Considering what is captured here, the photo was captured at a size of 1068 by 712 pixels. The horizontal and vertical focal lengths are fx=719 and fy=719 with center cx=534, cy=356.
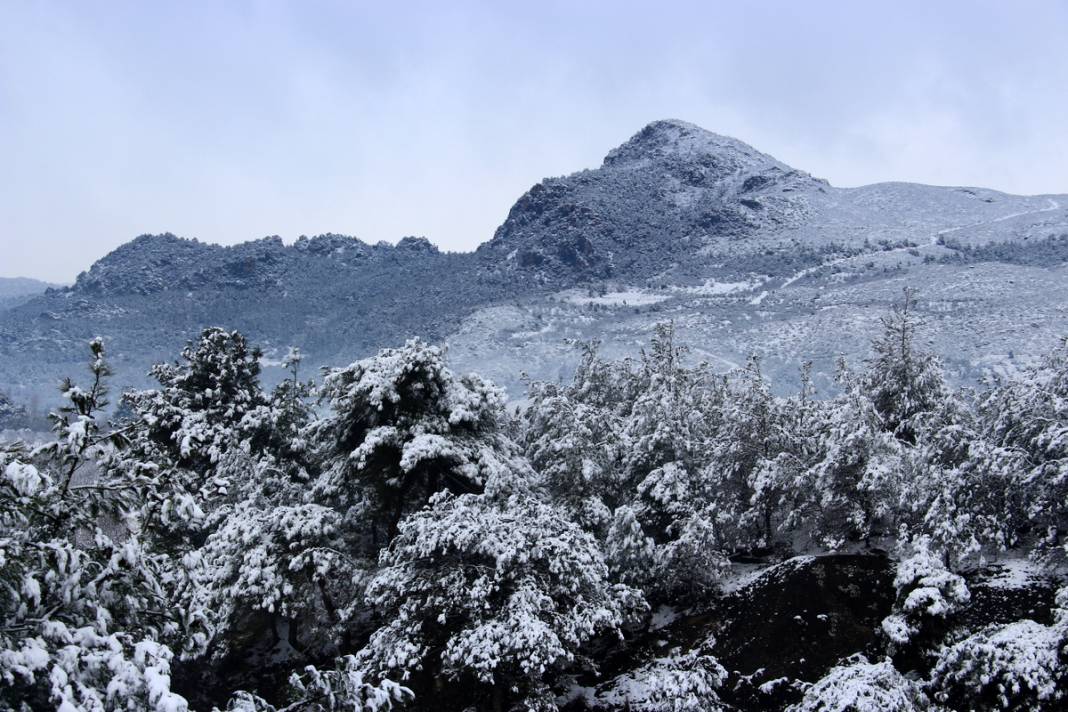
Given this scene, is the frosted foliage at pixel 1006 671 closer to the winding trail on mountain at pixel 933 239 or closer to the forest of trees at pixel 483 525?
the forest of trees at pixel 483 525

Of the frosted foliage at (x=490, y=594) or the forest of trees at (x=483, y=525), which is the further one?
the frosted foliage at (x=490, y=594)

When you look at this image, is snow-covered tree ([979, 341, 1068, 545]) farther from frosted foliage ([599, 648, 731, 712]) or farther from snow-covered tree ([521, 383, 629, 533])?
snow-covered tree ([521, 383, 629, 533])

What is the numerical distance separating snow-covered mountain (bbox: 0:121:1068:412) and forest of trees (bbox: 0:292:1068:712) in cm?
6602

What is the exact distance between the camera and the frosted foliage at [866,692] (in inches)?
345

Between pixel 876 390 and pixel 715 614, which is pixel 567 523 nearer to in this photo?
pixel 715 614

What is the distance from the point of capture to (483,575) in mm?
12820

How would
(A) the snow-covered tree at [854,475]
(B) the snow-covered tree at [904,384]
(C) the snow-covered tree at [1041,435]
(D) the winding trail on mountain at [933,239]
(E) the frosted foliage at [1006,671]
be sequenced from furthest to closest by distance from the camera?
(D) the winding trail on mountain at [933,239] → (B) the snow-covered tree at [904,384] → (A) the snow-covered tree at [854,475] → (C) the snow-covered tree at [1041,435] → (E) the frosted foliage at [1006,671]

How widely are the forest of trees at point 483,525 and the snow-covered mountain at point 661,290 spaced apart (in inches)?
2599

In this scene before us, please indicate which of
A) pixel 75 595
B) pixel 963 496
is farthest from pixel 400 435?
pixel 963 496

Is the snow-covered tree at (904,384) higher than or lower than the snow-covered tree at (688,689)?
higher

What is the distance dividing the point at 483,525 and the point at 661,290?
131372 mm

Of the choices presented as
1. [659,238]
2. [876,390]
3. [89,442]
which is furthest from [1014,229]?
[89,442]

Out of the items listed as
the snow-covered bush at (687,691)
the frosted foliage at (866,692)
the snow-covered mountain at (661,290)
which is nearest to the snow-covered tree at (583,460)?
the snow-covered bush at (687,691)

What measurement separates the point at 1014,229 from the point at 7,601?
541 ft
